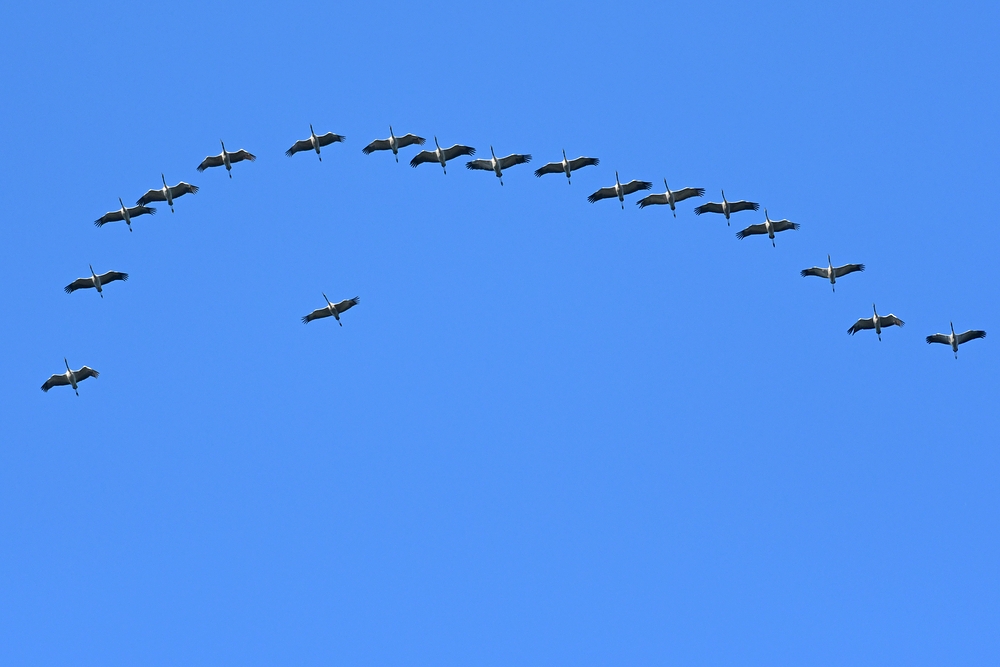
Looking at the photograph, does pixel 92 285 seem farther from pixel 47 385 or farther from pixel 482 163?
pixel 482 163

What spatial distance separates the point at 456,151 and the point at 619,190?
1084cm

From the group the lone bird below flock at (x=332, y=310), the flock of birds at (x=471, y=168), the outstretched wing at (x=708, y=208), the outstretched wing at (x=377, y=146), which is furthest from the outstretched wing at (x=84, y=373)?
the outstretched wing at (x=708, y=208)

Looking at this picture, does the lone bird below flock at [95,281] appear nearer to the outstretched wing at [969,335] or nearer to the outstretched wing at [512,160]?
the outstretched wing at [512,160]

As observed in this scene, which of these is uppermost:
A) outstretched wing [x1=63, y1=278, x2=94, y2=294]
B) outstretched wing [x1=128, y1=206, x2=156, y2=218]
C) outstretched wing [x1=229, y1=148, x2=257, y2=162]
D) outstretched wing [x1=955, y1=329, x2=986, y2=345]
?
outstretched wing [x1=229, y1=148, x2=257, y2=162]

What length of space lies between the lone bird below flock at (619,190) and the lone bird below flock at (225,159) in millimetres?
22279

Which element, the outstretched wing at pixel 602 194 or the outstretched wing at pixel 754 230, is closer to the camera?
the outstretched wing at pixel 602 194

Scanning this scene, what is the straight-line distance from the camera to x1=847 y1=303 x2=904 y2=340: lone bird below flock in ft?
253

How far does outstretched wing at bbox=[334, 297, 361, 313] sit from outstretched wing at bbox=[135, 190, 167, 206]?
13303 millimetres

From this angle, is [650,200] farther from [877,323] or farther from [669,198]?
[877,323]

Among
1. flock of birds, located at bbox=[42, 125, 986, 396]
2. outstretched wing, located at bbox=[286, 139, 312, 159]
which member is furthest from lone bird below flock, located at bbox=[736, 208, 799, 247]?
outstretched wing, located at bbox=[286, 139, 312, 159]

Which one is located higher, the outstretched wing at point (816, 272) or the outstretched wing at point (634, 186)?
the outstretched wing at point (634, 186)

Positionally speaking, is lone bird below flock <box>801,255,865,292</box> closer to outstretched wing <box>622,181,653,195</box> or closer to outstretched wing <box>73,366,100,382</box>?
outstretched wing <box>622,181,653,195</box>

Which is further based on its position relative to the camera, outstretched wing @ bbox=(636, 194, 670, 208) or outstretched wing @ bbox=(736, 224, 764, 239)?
outstretched wing @ bbox=(736, 224, 764, 239)

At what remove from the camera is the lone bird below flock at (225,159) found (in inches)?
2923
